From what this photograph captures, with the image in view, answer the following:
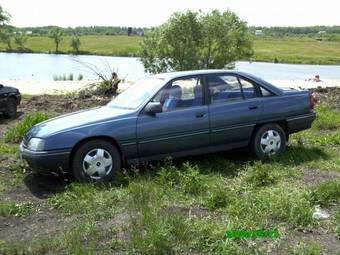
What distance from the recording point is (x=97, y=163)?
23.6ft

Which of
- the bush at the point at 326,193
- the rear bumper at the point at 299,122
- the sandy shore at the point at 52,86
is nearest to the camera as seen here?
the bush at the point at 326,193

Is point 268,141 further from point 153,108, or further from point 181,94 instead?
point 153,108

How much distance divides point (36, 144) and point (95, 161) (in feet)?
2.65

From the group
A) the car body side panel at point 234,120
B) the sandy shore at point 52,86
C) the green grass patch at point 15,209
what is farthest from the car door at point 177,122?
the sandy shore at point 52,86

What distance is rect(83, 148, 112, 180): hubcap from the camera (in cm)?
716

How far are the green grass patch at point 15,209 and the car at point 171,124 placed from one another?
767mm

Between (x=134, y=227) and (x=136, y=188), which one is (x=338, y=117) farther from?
(x=134, y=227)

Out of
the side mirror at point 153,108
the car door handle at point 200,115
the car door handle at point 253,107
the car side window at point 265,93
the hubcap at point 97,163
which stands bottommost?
the hubcap at point 97,163

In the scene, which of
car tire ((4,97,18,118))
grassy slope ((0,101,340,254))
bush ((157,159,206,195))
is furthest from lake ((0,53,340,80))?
bush ((157,159,206,195))

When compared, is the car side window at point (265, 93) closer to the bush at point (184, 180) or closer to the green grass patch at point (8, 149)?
the bush at point (184, 180)

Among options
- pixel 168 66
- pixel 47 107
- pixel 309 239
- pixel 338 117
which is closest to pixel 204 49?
pixel 168 66

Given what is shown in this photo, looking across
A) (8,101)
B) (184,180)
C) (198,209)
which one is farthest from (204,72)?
(8,101)

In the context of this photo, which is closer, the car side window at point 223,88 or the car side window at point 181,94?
the car side window at point 181,94

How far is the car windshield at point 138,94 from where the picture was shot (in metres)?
7.85
